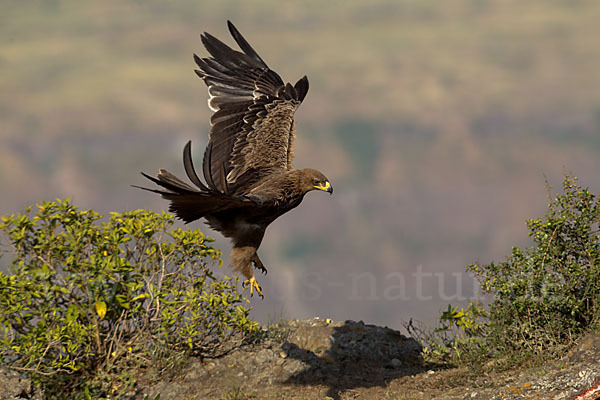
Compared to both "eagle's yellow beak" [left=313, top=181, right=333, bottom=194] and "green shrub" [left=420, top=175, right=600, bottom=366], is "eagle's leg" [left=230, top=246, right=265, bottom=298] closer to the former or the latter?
"eagle's yellow beak" [left=313, top=181, right=333, bottom=194]

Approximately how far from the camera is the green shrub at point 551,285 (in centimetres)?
876

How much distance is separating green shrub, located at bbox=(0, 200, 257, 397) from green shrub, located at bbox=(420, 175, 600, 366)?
338 cm

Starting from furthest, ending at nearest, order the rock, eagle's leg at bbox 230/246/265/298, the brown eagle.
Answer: the rock
eagle's leg at bbox 230/246/265/298
the brown eagle

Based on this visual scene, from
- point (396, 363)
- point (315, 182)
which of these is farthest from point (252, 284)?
point (396, 363)

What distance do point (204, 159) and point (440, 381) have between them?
4324mm

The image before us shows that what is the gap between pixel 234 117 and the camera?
35.6ft

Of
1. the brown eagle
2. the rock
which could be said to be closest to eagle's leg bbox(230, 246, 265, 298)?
the brown eagle

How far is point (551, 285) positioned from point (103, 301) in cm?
568

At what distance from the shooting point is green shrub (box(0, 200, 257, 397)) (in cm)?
862

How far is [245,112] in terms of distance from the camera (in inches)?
432

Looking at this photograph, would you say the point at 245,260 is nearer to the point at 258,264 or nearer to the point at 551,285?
the point at 258,264

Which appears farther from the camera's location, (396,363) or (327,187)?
(396,363)

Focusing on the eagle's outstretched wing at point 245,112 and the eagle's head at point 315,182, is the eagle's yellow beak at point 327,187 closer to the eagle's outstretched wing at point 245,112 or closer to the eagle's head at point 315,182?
the eagle's head at point 315,182

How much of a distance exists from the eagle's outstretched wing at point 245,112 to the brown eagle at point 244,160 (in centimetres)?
1
